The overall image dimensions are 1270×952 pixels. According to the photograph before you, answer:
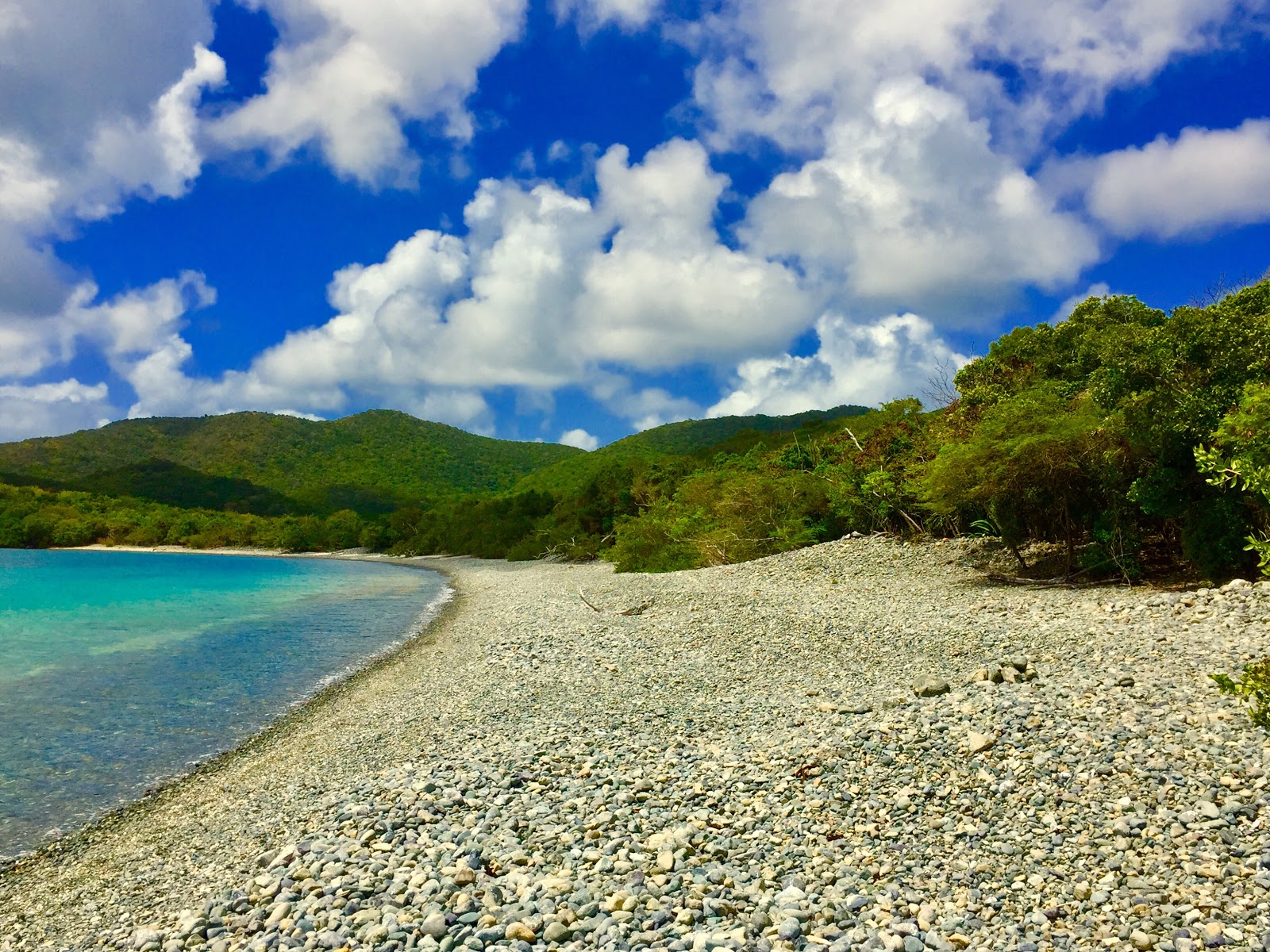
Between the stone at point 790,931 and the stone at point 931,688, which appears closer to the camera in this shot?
the stone at point 790,931

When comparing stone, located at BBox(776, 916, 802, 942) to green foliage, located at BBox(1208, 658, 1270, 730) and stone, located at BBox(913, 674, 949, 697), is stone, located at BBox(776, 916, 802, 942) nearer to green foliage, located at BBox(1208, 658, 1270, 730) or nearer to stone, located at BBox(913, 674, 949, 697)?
green foliage, located at BBox(1208, 658, 1270, 730)

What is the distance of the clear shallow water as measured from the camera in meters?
10.1

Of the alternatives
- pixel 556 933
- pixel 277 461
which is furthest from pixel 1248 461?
pixel 277 461

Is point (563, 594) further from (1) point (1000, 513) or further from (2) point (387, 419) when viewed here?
(2) point (387, 419)

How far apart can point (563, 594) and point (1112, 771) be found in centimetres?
2281

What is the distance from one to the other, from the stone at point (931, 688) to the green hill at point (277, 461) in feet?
387

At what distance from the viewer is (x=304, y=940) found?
5086 millimetres

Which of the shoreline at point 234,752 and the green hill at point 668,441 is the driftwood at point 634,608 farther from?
the green hill at point 668,441

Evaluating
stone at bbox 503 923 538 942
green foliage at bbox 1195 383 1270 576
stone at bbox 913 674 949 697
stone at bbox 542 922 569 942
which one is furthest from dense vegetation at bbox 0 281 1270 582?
stone at bbox 503 923 538 942

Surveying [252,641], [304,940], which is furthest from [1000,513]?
[252,641]

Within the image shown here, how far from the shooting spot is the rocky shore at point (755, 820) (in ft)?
15.8

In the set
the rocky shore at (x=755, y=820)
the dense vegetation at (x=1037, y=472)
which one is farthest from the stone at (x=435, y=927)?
the dense vegetation at (x=1037, y=472)

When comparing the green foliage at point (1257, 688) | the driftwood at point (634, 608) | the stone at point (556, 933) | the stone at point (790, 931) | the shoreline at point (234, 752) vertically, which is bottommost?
the shoreline at point (234, 752)

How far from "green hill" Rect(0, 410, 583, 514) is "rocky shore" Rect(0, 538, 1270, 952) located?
11580 centimetres
